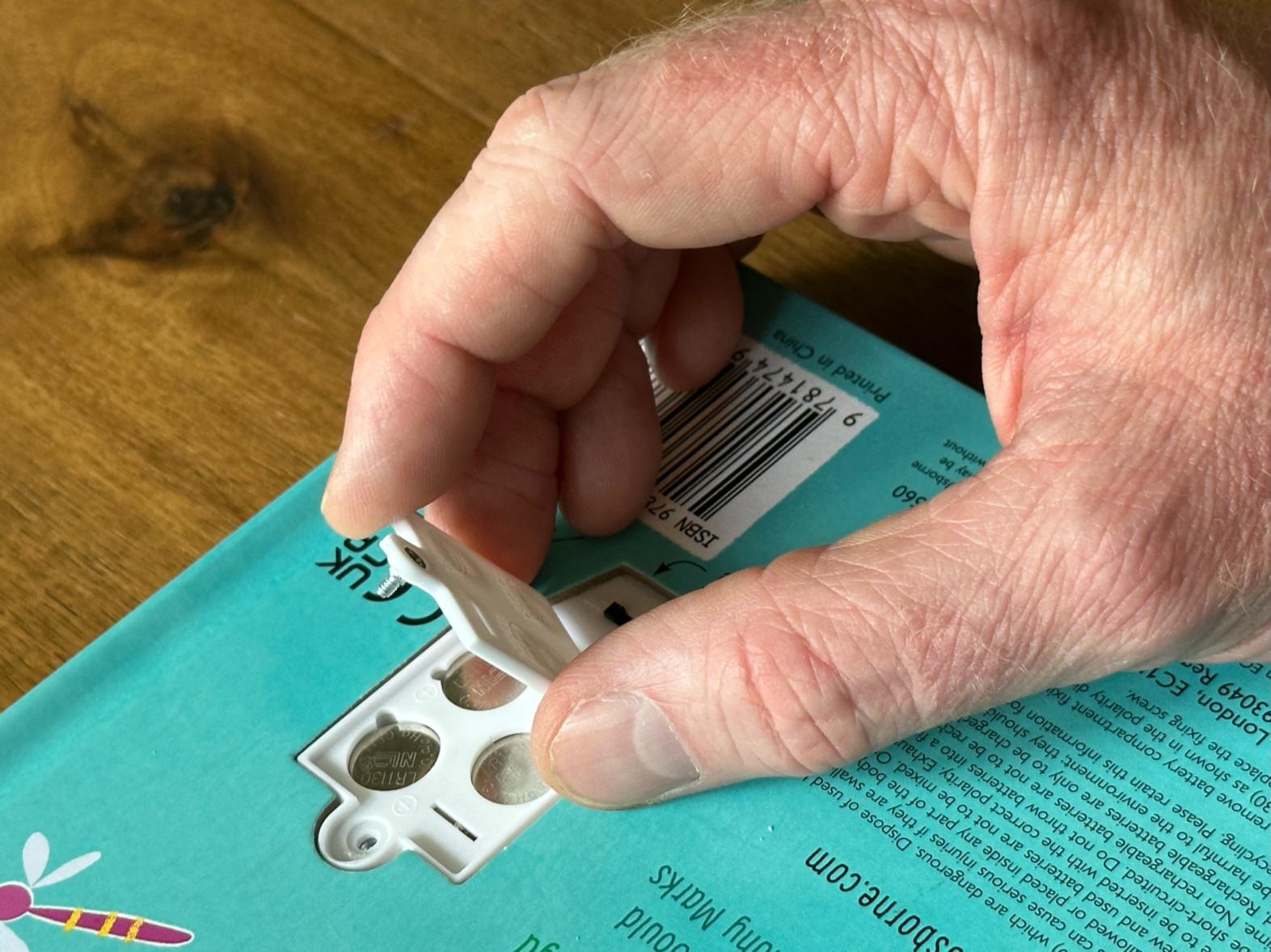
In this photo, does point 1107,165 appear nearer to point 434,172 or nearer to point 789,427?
point 789,427

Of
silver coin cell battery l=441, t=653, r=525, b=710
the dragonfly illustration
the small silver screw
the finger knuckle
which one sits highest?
the finger knuckle

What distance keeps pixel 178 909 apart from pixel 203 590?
0.14 meters

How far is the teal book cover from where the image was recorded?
478 mm

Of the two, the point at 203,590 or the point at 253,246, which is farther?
the point at 253,246

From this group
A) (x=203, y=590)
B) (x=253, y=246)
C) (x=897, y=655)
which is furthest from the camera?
(x=253, y=246)

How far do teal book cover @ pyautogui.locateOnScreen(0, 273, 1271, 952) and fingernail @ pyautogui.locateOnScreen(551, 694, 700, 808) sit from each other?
0.02 meters

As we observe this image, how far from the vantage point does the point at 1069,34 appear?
489 mm

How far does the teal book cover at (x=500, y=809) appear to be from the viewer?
478 mm

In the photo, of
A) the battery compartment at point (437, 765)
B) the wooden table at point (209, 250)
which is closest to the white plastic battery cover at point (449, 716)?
the battery compartment at point (437, 765)

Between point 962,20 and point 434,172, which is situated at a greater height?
point 962,20

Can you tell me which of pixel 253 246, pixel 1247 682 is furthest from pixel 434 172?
pixel 1247 682

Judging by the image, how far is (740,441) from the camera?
631 millimetres

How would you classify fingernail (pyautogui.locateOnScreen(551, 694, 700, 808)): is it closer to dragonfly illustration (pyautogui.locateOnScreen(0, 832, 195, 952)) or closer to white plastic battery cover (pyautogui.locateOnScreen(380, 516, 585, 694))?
white plastic battery cover (pyautogui.locateOnScreen(380, 516, 585, 694))

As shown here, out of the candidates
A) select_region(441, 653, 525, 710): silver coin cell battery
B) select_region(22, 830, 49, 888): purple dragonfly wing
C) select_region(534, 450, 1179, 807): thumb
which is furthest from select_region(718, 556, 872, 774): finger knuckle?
select_region(22, 830, 49, 888): purple dragonfly wing
